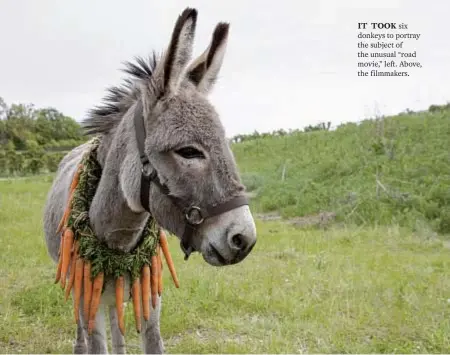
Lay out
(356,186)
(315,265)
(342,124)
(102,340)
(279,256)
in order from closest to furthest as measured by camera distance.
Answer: (102,340) → (315,265) → (279,256) → (356,186) → (342,124)

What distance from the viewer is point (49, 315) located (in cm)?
474

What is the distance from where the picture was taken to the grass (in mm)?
4152

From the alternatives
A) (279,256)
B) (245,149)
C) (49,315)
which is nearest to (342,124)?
(245,149)

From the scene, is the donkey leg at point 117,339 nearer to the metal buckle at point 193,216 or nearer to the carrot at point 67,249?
the carrot at point 67,249

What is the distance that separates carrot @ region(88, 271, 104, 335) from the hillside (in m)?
7.61

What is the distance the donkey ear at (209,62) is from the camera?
8.17 feet

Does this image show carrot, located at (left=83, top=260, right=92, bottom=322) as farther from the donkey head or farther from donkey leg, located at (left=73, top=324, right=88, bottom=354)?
donkey leg, located at (left=73, top=324, right=88, bottom=354)

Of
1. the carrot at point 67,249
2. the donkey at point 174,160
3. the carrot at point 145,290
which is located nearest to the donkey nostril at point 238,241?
the donkey at point 174,160

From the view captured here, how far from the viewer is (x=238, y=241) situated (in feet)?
6.78

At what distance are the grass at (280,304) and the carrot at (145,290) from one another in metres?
1.21

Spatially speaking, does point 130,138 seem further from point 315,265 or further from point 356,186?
point 356,186

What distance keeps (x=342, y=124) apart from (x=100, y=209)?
18.0 metres

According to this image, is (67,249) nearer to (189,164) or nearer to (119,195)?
(119,195)

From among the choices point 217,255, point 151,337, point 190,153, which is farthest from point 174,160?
point 151,337
